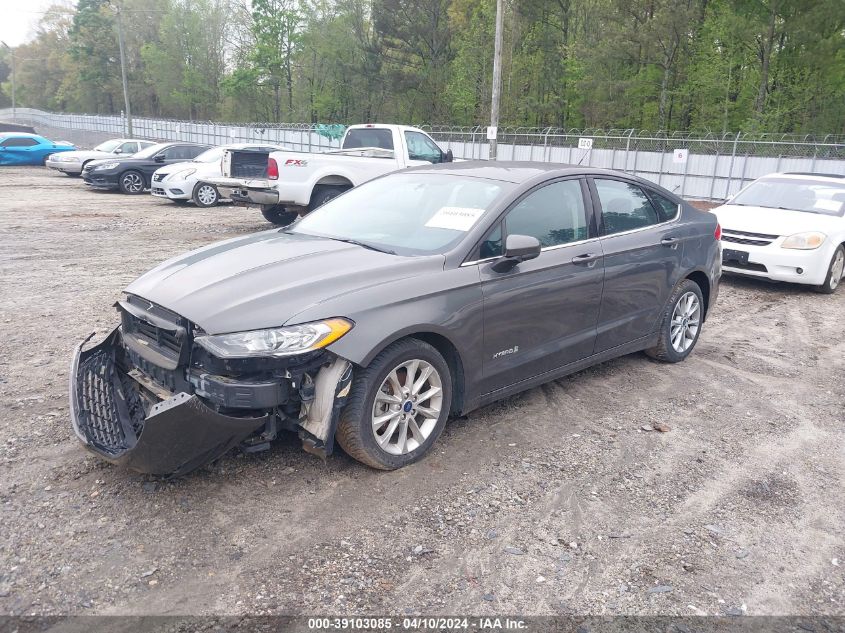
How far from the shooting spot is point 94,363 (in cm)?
413

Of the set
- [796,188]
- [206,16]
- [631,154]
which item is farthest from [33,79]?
[796,188]

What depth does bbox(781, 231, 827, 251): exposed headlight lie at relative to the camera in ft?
28.4

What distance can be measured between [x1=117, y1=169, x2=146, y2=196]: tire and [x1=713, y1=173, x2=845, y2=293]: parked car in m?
16.2

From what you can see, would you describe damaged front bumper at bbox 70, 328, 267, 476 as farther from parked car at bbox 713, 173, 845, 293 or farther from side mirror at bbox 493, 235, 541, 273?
parked car at bbox 713, 173, 845, 293

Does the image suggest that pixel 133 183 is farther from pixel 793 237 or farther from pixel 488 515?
pixel 488 515

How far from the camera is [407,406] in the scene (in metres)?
3.85

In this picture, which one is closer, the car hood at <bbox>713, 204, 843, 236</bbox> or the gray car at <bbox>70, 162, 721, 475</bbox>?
the gray car at <bbox>70, 162, 721, 475</bbox>

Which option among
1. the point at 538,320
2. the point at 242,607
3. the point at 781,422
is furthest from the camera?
the point at 781,422

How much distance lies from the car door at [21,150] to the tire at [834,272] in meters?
30.4

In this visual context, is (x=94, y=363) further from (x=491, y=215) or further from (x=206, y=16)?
(x=206, y=16)

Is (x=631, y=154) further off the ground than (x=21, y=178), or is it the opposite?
(x=631, y=154)

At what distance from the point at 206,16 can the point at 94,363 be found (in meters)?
79.2

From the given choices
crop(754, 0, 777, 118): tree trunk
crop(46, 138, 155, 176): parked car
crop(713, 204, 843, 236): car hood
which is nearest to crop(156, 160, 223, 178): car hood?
crop(46, 138, 155, 176): parked car

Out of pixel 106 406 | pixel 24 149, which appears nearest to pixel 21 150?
pixel 24 149
